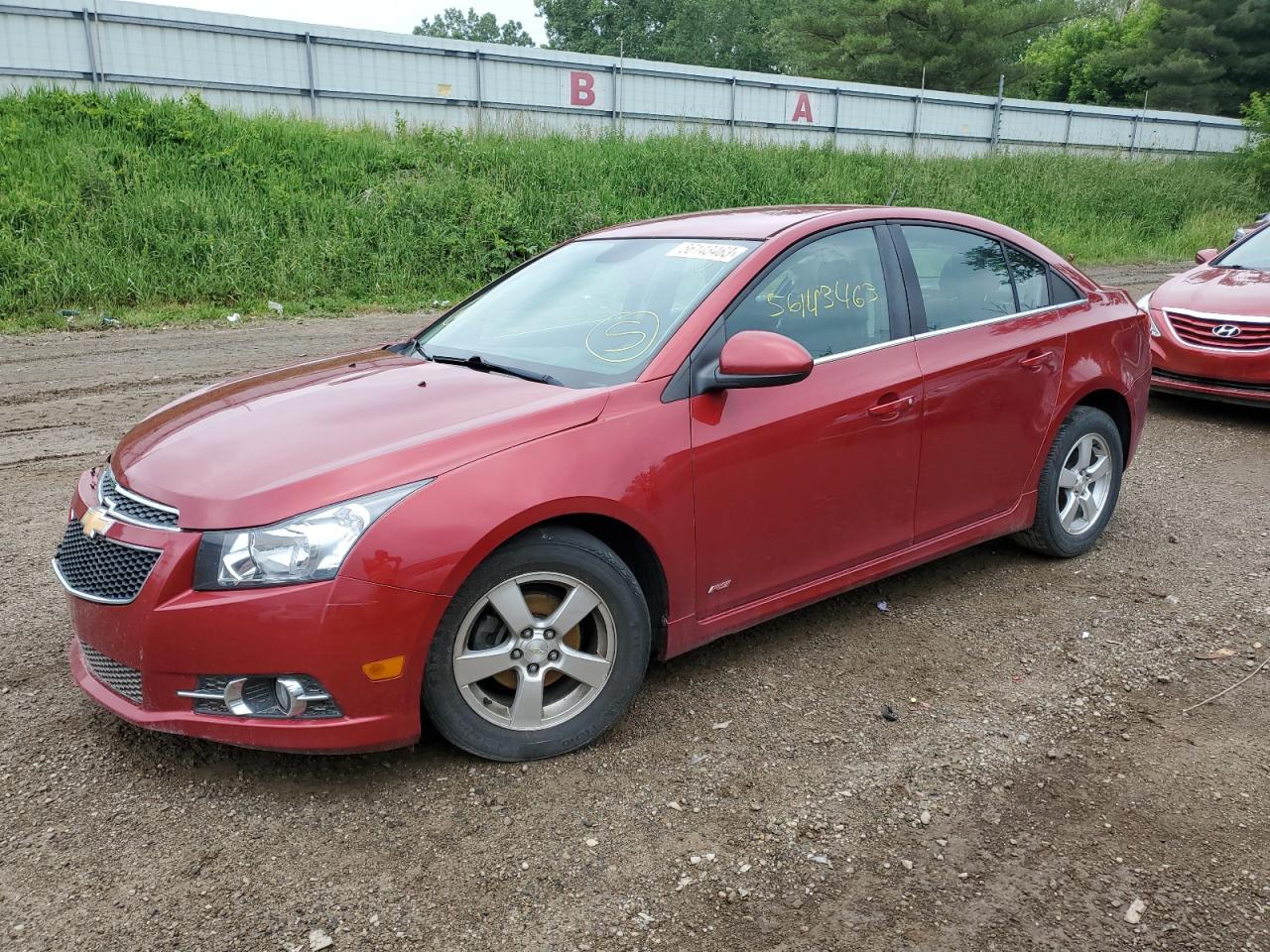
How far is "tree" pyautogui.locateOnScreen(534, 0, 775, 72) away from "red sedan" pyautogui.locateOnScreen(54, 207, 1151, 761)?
65.8 metres

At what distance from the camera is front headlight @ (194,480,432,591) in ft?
9.02

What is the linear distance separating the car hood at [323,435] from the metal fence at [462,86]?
15414 millimetres

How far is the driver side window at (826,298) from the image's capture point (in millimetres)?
3717

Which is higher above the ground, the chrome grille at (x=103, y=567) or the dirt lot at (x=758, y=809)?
the chrome grille at (x=103, y=567)

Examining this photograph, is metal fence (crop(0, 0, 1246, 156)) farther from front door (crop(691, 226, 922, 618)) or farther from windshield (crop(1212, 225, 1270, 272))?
front door (crop(691, 226, 922, 618))

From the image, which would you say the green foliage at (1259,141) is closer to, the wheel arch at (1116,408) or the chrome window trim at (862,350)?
the wheel arch at (1116,408)

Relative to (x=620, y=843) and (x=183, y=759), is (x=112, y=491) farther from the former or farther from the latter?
(x=620, y=843)

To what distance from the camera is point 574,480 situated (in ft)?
10.1

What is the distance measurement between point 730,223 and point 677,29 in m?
68.9

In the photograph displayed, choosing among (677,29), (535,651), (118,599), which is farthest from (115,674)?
(677,29)

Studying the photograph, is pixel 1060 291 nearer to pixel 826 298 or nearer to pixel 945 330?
pixel 945 330

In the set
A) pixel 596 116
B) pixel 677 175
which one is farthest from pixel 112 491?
pixel 596 116

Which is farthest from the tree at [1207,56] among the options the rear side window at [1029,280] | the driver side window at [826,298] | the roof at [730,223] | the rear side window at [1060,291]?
the driver side window at [826,298]

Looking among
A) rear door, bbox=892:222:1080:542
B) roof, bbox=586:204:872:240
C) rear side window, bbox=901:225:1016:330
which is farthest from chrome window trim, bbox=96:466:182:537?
rear side window, bbox=901:225:1016:330
